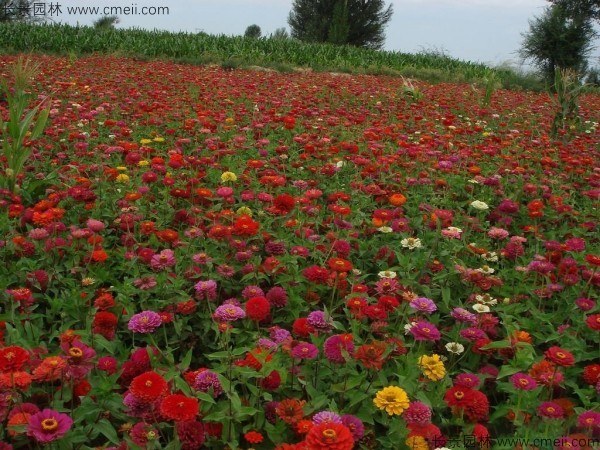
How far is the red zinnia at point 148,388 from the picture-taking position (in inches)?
57.5

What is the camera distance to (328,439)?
1199mm

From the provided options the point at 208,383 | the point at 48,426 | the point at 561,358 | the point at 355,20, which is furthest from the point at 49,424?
the point at 355,20

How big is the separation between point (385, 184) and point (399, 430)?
2433mm

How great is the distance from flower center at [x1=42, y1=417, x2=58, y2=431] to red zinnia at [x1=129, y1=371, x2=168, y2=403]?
0.19 meters

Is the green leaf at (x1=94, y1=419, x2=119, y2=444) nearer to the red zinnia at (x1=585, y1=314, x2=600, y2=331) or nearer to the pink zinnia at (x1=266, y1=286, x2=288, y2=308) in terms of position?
the pink zinnia at (x1=266, y1=286, x2=288, y2=308)

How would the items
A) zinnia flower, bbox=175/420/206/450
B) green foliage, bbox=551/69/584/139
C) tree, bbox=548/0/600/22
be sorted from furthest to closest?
tree, bbox=548/0/600/22 < green foliage, bbox=551/69/584/139 < zinnia flower, bbox=175/420/206/450

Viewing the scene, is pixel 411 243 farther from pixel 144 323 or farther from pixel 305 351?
pixel 144 323

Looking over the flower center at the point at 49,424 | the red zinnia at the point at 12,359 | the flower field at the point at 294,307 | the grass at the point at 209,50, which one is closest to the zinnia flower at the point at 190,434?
the flower field at the point at 294,307

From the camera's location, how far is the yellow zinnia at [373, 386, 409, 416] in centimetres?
154

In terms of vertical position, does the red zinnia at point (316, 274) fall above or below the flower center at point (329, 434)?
below

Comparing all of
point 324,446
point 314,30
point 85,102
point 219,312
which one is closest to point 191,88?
point 85,102

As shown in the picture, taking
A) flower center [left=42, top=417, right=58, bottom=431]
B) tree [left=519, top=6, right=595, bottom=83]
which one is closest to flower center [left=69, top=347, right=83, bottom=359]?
flower center [left=42, top=417, right=58, bottom=431]

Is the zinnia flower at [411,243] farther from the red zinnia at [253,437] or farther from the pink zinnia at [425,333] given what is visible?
the red zinnia at [253,437]

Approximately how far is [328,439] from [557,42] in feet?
74.1
